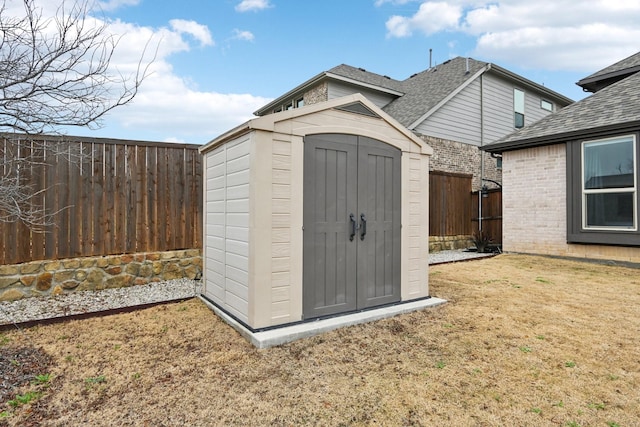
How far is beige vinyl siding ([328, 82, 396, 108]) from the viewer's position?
13742mm

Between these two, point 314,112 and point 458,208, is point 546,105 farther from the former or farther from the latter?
point 314,112

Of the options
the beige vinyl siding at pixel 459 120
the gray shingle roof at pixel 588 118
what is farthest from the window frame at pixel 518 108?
the gray shingle roof at pixel 588 118

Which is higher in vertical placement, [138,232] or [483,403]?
[138,232]

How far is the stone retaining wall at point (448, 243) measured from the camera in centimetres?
1010

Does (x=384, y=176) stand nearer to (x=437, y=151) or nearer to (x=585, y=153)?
(x=585, y=153)

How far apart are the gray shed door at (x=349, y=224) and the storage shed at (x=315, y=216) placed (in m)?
0.01

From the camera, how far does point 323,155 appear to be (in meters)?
3.81

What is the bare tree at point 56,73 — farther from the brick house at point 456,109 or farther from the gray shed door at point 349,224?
the brick house at point 456,109

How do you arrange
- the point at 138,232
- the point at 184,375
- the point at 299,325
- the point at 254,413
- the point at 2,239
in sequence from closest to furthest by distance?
the point at 254,413 → the point at 184,375 → the point at 299,325 → the point at 2,239 → the point at 138,232

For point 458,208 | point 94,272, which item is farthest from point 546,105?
point 94,272

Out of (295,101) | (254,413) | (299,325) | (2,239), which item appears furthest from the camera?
(295,101)

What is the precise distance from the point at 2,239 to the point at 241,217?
346 cm

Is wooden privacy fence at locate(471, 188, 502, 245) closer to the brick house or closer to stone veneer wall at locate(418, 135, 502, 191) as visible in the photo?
the brick house

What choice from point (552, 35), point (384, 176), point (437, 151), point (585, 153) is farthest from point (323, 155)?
point (552, 35)
